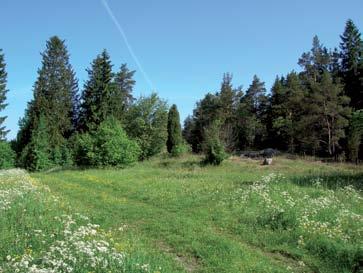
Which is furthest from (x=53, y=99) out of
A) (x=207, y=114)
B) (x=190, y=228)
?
(x=190, y=228)

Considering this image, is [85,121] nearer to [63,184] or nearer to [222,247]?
[63,184]

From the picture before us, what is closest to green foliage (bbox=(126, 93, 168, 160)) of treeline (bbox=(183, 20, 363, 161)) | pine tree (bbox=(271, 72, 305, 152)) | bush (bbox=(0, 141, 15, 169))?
treeline (bbox=(183, 20, 363, 161))

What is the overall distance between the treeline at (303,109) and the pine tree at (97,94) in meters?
14.6

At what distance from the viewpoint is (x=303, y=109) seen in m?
57.2

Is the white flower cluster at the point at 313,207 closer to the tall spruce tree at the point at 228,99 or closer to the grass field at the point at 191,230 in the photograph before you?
the grass field at the point at 191,230

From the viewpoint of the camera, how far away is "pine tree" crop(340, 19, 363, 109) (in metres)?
60.7

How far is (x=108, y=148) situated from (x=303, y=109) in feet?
100.0

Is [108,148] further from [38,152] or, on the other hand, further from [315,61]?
[315,61]

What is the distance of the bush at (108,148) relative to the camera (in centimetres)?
3678

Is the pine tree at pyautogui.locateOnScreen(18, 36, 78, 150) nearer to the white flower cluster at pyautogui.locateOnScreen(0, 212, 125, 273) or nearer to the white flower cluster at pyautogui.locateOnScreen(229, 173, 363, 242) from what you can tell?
the white flower cluster at pyautogui.locateOnScreen(229, 173, 363, 242)

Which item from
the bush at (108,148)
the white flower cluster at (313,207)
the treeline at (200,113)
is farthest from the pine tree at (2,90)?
the white flower cluster at (313,207)

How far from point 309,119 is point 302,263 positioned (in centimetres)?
4627

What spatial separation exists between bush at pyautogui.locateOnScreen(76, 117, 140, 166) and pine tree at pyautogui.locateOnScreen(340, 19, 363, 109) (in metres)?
36.1

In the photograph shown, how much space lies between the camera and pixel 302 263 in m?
9.16
